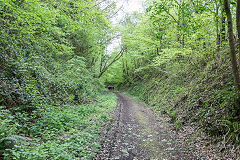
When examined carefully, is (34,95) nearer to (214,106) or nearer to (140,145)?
(140,145)

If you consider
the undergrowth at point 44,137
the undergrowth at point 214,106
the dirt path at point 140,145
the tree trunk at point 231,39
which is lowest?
the dirt path at point 140,145

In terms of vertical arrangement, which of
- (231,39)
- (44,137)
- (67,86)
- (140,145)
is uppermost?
(231,39)

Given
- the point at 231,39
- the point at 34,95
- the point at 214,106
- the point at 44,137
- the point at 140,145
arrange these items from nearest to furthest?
the point at 44,137 < the point at 231,39 < the point at 140,145 < the point at 214,106 < the point at 34,95

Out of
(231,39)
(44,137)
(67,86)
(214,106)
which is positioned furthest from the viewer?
(67,86)

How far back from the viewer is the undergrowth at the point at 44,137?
2938 mm

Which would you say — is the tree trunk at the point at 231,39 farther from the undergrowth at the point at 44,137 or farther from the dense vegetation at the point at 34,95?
the undergrowth at the point at 44,137

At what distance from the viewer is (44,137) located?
4.07 metres

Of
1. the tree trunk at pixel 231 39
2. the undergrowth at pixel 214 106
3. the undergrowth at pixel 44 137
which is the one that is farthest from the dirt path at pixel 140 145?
the tree trunk at pixel 231 39

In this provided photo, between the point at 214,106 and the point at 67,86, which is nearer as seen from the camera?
the point at 214,106

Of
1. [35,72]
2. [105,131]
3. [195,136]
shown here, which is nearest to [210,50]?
[195,136]

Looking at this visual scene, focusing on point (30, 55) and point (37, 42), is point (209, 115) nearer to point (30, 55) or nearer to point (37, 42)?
point (30, 55)

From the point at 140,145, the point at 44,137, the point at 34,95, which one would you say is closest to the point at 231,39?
the point at 140,145

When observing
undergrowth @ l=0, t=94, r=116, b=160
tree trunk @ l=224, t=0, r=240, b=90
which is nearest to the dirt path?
undergrowth @ l=0, t=94, r=116, b=160

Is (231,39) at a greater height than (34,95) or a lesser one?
greater
